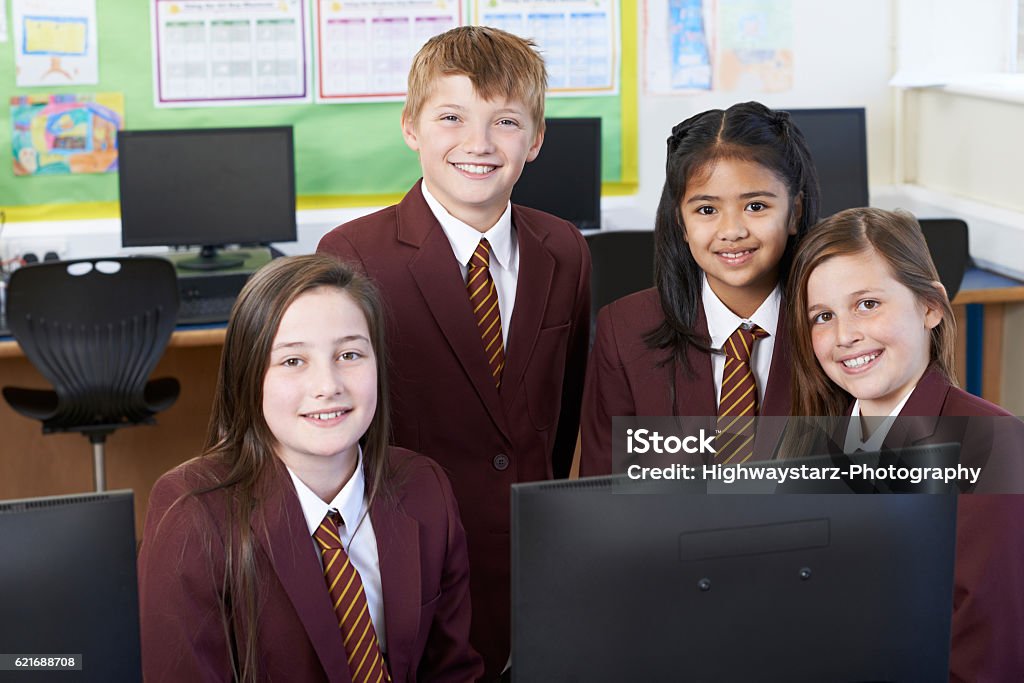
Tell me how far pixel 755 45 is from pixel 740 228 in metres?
2.65

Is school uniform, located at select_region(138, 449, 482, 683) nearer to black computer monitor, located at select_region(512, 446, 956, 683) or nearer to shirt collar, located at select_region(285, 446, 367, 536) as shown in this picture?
shirt collar, located at select_region(285, 446, 367, 536)

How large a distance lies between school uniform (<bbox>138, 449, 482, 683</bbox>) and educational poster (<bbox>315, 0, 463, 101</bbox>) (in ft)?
8.63

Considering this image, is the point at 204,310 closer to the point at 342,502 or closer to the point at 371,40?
the point at 371,40

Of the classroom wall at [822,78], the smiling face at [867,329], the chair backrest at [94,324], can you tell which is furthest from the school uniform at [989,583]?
the classroom wall at [822,78]

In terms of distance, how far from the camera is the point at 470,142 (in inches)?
70.0

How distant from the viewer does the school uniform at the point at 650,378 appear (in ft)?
5.34

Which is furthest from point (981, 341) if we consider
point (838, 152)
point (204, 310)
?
point (204, 310)

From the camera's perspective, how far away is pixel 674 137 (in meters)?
1.75

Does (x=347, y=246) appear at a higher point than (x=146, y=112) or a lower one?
lower

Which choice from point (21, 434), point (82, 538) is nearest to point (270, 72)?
point (21, 434)

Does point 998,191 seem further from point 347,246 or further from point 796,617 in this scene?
point 796,617

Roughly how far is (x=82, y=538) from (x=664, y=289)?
944 millimetres

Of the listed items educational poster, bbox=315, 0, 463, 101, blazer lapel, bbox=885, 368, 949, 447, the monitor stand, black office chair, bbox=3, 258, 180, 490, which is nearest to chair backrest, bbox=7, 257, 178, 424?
black office chair, bbox=3, 258, 180, 490

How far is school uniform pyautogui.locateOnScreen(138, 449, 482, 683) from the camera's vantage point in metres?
1.38
